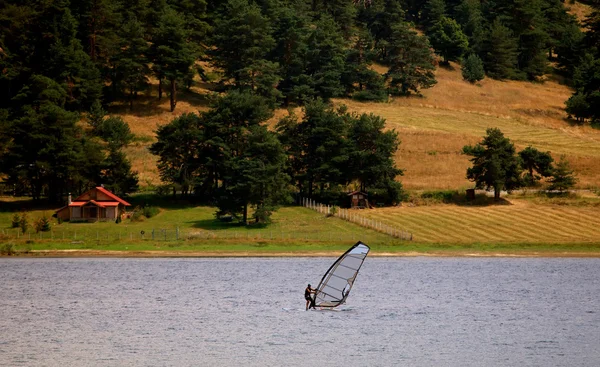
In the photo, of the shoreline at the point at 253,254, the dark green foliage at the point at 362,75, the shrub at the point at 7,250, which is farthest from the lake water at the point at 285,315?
the dark green foliage at the point at 362,75

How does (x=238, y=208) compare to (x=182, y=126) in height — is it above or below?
below

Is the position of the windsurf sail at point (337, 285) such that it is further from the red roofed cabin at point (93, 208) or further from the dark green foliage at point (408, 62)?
the dark green foliage at point (408, 62)

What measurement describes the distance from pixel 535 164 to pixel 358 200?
2680 cm

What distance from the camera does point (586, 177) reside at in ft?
374

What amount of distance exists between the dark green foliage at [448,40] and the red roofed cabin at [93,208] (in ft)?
378

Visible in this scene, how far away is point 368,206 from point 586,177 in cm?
3401

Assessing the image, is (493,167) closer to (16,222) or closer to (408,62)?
(16,222)

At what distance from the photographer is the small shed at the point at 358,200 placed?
101625mm

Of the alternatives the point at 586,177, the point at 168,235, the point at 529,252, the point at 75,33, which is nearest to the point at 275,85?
the point at 75,33

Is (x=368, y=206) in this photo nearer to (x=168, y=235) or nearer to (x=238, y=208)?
(x=238, y=208)

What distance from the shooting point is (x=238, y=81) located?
457ft

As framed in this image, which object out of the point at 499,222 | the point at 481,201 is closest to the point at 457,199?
the point at 481,201

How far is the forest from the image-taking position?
333 feet

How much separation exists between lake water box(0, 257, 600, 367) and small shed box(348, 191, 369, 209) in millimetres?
26097
